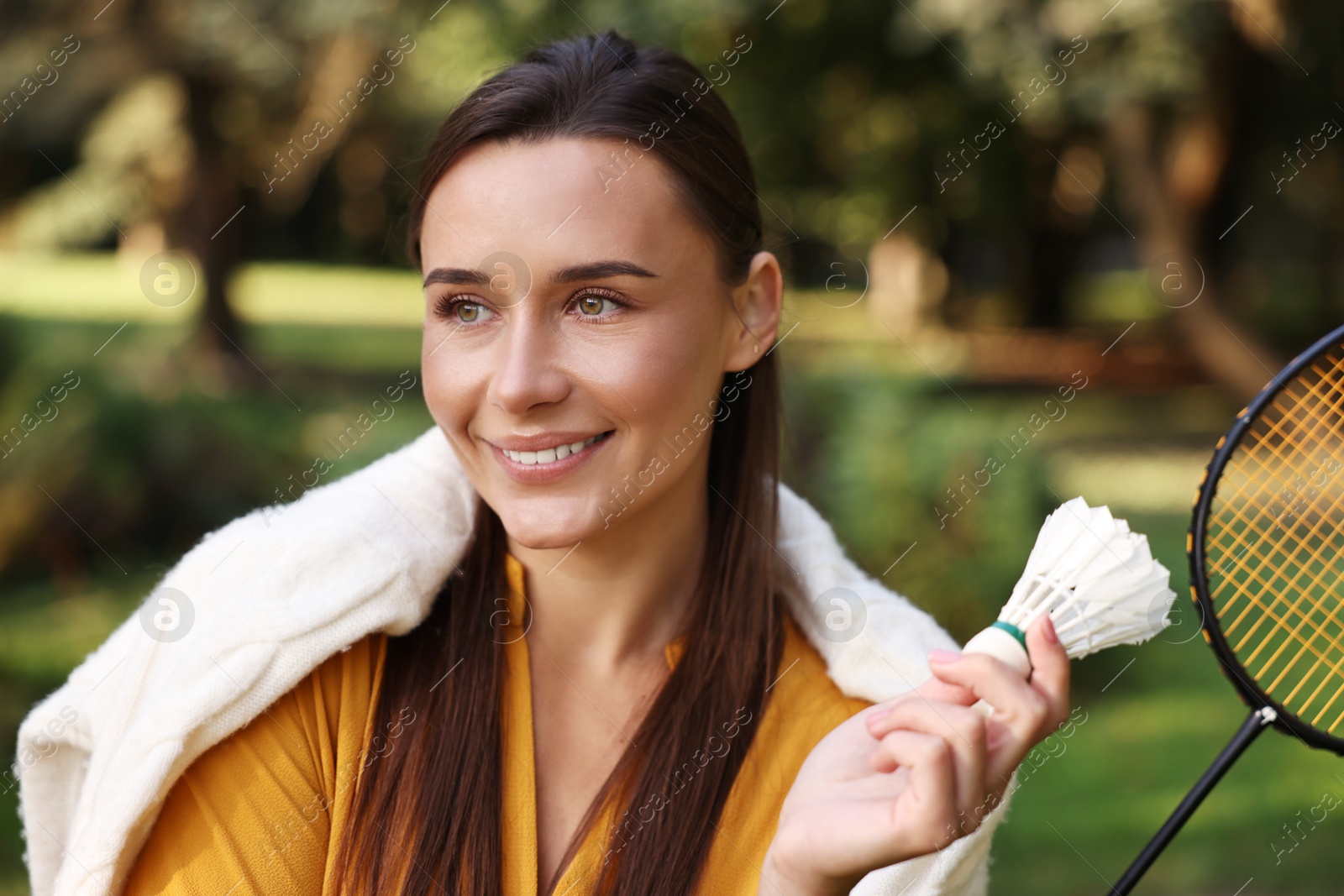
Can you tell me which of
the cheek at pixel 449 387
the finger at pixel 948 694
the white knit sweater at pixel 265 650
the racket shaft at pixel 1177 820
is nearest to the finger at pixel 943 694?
the finger at pixel 948 694

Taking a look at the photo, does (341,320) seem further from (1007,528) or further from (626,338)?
(626,338)

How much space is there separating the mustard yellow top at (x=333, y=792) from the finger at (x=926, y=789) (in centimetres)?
66

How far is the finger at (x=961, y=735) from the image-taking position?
1559 millimetres

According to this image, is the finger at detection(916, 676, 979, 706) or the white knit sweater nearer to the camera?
the finger at detection(916, 676, 979, 706)

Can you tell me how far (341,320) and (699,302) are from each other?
64.4ft

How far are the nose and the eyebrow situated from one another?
0.24ft

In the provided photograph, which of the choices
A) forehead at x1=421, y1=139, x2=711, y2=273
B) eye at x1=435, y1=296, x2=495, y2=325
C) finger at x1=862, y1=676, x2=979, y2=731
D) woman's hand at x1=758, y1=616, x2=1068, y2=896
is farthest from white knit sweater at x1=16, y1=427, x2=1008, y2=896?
finger at x1=862, y1=676, x2=979, y2=731

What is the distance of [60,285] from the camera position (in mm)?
21641

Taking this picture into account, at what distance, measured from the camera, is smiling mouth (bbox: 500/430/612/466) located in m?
2.14

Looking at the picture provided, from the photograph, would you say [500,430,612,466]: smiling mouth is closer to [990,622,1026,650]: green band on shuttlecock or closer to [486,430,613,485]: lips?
[486,430,613,485]: lips

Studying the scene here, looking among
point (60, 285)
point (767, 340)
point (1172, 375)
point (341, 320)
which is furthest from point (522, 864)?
point (60, 285)

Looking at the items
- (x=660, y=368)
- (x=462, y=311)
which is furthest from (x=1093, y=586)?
(x=462, y=311)

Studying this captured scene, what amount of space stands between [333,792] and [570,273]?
964 millimetres

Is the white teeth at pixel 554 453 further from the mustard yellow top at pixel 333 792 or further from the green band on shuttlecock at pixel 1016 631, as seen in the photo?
the green band on shuttlecock at pixel 1016 631
